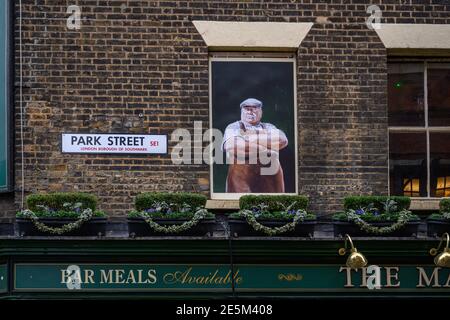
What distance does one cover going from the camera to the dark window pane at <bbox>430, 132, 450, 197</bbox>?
433 inches

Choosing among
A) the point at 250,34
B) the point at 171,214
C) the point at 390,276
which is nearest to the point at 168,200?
the point at 171,214

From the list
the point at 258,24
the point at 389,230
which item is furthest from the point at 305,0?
the point at 389,230

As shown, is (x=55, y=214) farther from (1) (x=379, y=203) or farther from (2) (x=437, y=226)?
(2) (x=437, y=226)

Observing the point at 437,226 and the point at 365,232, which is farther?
the point at 437,226

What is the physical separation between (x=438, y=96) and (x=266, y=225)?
2.89m

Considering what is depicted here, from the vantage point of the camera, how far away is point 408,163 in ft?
36.1

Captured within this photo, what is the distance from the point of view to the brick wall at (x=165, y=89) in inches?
408

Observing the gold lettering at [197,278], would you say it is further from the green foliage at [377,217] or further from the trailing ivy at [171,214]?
the green foliage at [377,217]

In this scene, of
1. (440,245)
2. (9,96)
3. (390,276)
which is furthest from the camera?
(9,96)

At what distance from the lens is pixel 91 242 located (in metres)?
9.66

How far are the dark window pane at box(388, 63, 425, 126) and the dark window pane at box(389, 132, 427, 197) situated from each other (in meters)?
0.18

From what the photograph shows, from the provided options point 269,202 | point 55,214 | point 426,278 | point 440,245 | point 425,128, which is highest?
point 425,128

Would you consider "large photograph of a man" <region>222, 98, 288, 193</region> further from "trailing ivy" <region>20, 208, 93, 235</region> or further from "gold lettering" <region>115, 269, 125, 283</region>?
"trailing ivy" <region>20, 208, 93, 235</region>

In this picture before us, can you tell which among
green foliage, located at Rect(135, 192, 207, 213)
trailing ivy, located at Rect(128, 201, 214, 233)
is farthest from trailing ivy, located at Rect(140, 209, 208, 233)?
green foliage, located at Rect(135, 192, 207, 213)
